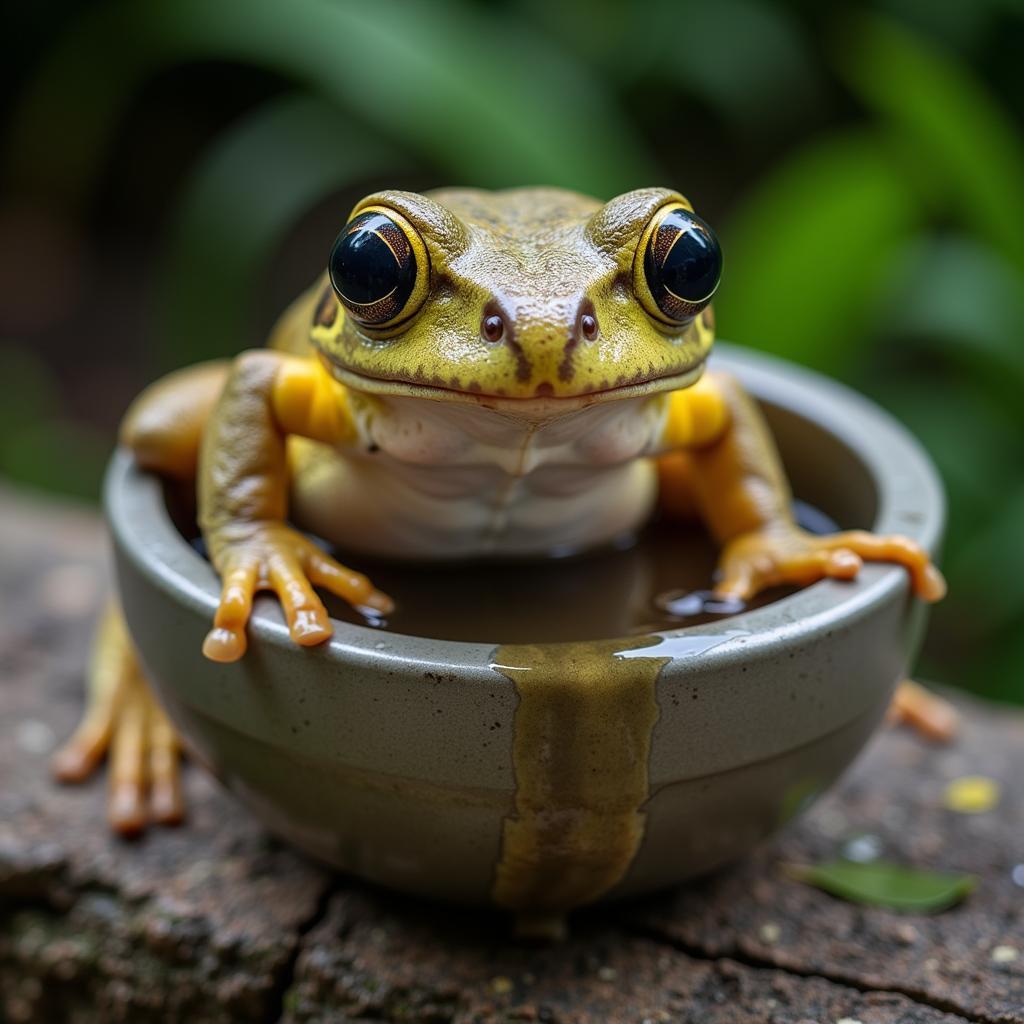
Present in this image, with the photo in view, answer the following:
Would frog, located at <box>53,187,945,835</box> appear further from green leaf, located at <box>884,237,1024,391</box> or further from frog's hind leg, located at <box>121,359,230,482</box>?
green leaf, located at <box>884,237,1024,391</box>

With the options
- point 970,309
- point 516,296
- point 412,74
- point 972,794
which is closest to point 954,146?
point 970,309

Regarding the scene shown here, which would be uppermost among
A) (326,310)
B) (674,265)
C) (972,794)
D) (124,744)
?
(674,265)

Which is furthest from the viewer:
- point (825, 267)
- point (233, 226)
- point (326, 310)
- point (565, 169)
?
point (233, 226)

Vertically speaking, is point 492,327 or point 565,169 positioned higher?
point 492,327

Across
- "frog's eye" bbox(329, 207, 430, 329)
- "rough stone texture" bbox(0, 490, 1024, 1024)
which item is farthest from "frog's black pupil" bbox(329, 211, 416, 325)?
"rough stone texture" bbox(0, 490, 1024, 1024)

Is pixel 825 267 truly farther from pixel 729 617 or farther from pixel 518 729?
pixel 518 729

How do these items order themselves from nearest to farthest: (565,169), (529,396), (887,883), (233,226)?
(529,396) < (887,883) < (565,169) < (233,226)
